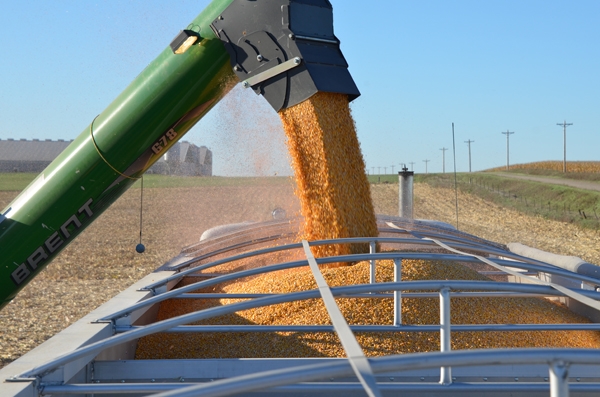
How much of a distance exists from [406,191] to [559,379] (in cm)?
1093

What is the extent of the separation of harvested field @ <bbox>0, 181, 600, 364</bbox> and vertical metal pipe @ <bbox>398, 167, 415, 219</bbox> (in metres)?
2.36

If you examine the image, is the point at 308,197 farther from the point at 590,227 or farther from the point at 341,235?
the point at 590,227

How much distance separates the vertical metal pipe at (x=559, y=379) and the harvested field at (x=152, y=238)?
5.16 metres

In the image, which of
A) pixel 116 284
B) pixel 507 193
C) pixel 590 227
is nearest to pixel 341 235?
pixel 116 284

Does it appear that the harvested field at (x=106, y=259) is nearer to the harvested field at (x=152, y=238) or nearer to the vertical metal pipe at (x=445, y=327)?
the harvested field at (x=152, y=238)

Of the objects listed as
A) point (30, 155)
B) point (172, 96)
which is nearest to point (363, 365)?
point (172, 96)

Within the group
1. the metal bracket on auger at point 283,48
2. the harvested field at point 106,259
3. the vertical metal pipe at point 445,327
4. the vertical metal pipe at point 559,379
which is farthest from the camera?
the harvested field at point 106,259

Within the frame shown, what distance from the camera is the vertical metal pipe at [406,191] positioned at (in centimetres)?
1237

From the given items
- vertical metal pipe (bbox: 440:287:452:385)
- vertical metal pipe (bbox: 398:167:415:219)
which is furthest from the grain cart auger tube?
vertical metal pipe (bbox: 398:167:415:219)

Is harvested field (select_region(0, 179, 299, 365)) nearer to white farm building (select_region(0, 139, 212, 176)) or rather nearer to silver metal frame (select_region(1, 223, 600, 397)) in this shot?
silver metal frame (select_region(1, 223, 600, 397))

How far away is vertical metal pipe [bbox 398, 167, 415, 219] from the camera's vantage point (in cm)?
1237

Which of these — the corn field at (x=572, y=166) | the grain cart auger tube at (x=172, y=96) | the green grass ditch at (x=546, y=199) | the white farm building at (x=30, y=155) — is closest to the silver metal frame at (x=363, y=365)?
the grain cart auger tube at (x=172, y=96)

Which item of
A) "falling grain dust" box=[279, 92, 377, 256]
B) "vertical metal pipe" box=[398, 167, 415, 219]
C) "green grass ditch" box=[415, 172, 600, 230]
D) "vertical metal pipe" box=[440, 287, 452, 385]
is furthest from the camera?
"green grass ditch" box=[415, 172, 600, 230]

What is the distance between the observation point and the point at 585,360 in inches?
67.1
